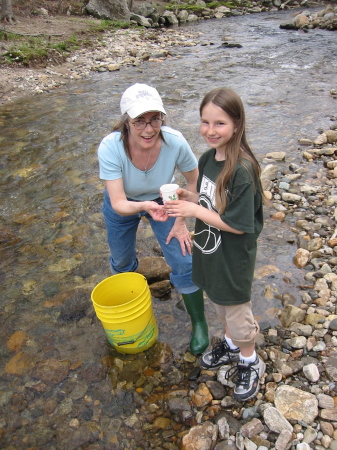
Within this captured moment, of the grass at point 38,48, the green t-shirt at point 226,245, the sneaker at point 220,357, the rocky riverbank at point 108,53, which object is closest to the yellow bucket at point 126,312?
the sneaker at point 220,357

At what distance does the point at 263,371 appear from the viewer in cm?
277

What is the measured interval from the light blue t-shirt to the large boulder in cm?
2260

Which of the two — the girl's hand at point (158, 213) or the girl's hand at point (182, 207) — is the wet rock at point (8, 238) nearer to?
the girl's hand at point (158, 213)

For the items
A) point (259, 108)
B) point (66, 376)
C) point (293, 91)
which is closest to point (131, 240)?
point (66, 376)

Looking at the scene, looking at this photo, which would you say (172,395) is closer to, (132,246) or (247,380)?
(247,380)

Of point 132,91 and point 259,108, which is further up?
point 132,91

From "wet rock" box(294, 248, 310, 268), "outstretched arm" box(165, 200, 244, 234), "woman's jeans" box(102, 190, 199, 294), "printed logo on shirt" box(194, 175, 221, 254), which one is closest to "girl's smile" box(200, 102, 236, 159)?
"printed logo on shirt" box(194, 175, 221, 254)

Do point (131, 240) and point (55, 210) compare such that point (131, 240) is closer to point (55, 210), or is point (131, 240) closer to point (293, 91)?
point (55, 210)

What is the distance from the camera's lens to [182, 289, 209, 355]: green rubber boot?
3035 mm

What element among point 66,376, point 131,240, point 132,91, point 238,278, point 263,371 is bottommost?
point 66,376

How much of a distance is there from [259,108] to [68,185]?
4.90 metres

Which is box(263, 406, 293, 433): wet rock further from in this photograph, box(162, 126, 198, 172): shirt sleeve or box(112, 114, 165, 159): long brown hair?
box(112, 114, 165, 159): long brown hair

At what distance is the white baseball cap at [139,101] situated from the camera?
246 centimetres

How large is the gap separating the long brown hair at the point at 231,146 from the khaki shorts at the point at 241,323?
65 cm
